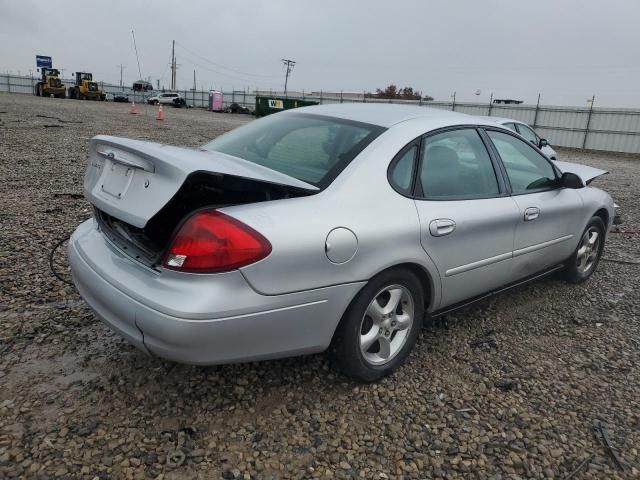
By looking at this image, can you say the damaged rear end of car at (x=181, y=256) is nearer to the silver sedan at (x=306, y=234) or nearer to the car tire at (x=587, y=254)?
the silver sedan at (x=306, y=234)

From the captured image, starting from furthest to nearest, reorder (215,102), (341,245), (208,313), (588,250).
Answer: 1. (215,102)
2. (588,250)
3. (341,245)
4. (208,313)

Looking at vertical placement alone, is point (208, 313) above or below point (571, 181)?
below

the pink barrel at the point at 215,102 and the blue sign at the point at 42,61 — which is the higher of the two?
the blue sign at the point at 42,61

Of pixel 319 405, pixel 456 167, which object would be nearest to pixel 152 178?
pixel 319 405

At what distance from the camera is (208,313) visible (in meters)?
2.04

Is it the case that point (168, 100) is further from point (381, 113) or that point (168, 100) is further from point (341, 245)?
point (341, 245)

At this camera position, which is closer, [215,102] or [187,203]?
[187,203]

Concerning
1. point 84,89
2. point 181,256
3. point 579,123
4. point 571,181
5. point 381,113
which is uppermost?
point 84,89

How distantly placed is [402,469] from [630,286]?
11.1 ft

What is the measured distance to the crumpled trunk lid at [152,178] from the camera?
2150 millimetres

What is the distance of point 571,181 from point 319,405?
2.57m

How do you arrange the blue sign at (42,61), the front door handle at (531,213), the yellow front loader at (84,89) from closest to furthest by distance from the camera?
1. the front door handle at (531,213)
2. the yellow front loader at (84,89)
3. the blue sign at (42,61)

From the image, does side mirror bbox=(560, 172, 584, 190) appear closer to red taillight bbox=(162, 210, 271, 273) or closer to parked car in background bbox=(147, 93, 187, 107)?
red taillight bbox=(162, 210, 271, 273)

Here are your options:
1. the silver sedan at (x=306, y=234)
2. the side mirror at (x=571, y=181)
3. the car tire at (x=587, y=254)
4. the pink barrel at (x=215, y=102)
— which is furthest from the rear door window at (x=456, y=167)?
the pink barrel at (x=215, y=102)
